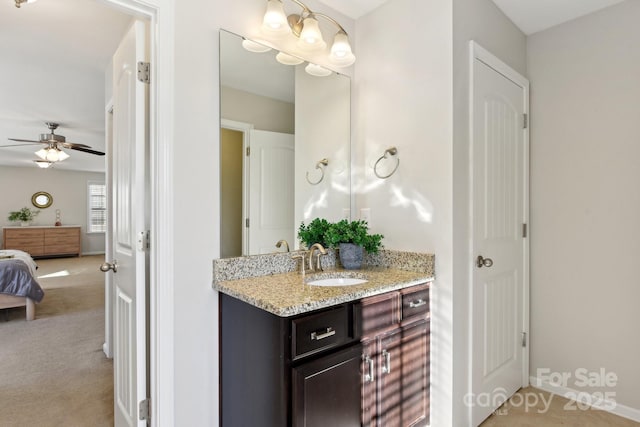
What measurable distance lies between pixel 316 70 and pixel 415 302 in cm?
140

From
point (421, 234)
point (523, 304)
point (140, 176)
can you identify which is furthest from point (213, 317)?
point (523, 304)

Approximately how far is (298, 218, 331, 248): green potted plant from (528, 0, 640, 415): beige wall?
1531 mm

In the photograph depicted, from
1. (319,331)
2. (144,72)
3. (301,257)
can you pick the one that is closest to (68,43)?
(144,72)

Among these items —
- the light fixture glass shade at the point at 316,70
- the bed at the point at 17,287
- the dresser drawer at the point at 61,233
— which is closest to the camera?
the light fixture glass shade at the point at 316,70

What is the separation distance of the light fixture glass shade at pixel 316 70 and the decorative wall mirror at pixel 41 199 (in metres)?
9.74

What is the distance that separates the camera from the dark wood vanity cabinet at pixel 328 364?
1202mm

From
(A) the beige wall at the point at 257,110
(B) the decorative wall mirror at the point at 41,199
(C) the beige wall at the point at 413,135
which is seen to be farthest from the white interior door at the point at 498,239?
(B) the decorative wall mirror at the point at 41,199

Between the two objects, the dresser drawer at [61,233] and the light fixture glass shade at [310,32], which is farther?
the dresser drawer at [61,233]

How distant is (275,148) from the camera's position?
6.20ft

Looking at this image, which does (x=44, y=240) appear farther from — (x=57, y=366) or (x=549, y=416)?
(x=549, y=416)

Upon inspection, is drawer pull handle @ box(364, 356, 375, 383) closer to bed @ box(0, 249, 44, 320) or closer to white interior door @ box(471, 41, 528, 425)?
white interior door @ box(471, 41, 528, 425)

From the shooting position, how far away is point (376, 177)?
2.09m

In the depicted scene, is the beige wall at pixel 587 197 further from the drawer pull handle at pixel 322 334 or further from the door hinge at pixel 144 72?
the door hinge at pixel 144 72

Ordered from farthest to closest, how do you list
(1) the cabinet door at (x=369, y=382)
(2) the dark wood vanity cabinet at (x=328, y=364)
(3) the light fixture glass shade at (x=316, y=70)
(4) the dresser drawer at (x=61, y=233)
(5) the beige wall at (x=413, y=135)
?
(4) the dresser drawer at (x=61, y=233) < (3) the light fixture glass shade at (x=316, y=70) < (5) the beige wall at (x=413, y=135) < (1) the cabinet door at (x=369, y=382) < (2) the dark wood vanity cabinet at (x=328, y=364)
